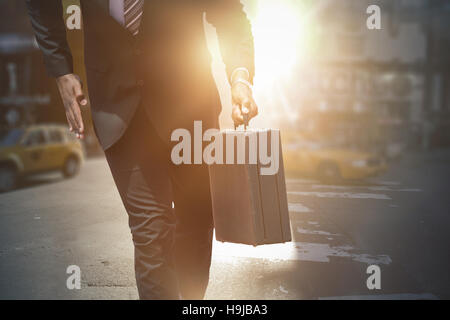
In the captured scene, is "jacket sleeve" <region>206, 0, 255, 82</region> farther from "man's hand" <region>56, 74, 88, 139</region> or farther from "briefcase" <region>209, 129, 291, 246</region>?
"man's hand" <region>56, 74, 88, 139</region>

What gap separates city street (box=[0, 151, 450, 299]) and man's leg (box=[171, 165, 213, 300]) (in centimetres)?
61

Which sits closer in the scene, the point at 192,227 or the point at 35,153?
the point at 192,227

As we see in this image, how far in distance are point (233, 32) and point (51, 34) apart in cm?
93

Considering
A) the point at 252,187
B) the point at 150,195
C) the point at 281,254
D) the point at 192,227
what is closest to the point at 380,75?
the point at 281,254

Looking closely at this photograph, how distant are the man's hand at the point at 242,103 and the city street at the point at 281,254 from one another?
1.44 m

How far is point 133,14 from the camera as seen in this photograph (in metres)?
Answer: 2.22

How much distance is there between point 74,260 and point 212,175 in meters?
2.20

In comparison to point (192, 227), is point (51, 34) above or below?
above

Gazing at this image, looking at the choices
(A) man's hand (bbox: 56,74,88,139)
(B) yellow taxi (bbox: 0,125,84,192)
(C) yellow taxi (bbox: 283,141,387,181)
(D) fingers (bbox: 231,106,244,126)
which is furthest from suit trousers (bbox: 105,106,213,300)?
(C) yellow taxi (bbox: 283,141,387,181)

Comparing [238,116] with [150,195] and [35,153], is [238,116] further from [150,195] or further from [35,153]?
[35,153]

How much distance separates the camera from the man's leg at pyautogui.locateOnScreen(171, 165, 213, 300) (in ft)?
8.03

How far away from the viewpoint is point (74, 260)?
13.1 ft

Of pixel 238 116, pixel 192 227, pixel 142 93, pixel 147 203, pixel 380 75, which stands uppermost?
pixel 380 75

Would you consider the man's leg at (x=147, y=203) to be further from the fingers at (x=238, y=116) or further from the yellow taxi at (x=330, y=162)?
the yellow taxi at (x=330, y=162)
